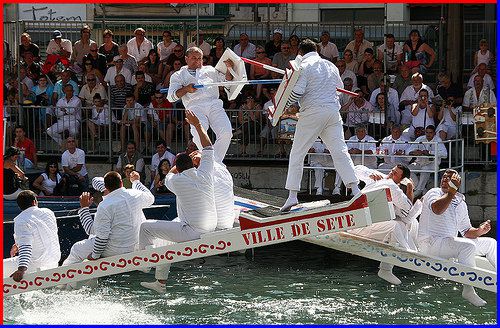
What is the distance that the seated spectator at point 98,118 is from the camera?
24.5 m

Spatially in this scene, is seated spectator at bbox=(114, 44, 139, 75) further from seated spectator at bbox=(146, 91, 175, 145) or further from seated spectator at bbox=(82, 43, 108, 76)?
seated spectator at bbox=(146, 91, 175, 145)

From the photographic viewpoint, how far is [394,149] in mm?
22312

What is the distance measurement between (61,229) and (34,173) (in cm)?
293

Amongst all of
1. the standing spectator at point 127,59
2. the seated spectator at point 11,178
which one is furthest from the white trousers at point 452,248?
the standing spectator at point 127,59

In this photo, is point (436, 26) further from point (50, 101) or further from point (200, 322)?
point (200, 322)

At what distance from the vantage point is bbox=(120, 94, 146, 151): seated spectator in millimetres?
24156

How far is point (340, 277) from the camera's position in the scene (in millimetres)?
20812

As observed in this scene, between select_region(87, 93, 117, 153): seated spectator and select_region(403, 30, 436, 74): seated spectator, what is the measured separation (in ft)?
18.1

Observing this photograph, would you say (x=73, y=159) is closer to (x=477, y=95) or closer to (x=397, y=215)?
(x=477, y=95)

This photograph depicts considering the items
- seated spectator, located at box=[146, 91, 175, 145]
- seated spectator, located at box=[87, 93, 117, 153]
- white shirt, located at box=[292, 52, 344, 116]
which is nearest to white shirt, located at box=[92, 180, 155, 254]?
white shirt, located at box=[292, 52, 344, 116]

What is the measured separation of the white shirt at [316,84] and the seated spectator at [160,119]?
362 inches

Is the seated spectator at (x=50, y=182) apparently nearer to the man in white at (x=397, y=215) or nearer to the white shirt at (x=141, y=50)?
the white shirt at (x=141, y=50)

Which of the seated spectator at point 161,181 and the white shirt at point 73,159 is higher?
the white shirt at point 73,159

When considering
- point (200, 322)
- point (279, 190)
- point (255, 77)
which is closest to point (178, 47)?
point (255, 77)
